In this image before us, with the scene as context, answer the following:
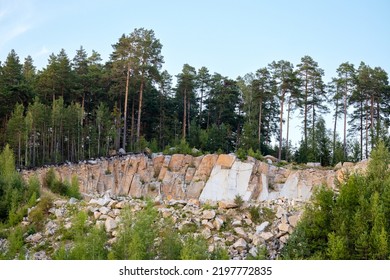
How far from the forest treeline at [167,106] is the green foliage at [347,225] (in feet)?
57.5

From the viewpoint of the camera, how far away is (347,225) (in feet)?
40.9

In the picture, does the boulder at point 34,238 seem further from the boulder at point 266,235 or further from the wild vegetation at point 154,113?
the boulder at point 266,235

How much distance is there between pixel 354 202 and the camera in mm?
13227

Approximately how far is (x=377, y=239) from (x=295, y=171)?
16823 mm

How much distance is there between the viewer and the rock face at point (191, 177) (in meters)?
27.3

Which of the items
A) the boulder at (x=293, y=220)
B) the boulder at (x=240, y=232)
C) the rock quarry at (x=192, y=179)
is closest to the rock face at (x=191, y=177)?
the rock quarry at (x=192, y=179)

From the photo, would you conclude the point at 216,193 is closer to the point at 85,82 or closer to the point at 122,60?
the point at 122,60

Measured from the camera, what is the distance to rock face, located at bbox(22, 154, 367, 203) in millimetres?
27344

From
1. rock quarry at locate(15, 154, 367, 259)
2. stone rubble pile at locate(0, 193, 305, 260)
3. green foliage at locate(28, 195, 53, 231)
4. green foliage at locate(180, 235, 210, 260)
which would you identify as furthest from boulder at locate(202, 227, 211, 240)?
green foliage at locate(28, 195, 53, 231)

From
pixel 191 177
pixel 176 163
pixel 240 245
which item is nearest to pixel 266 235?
pixel 240 245

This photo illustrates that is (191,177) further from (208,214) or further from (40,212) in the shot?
(208,214)

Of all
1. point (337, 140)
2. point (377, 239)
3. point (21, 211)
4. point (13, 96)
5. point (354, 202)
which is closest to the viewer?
point (377, 239)

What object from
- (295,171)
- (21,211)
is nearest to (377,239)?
(21,211)

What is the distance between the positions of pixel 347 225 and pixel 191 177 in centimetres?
1776
